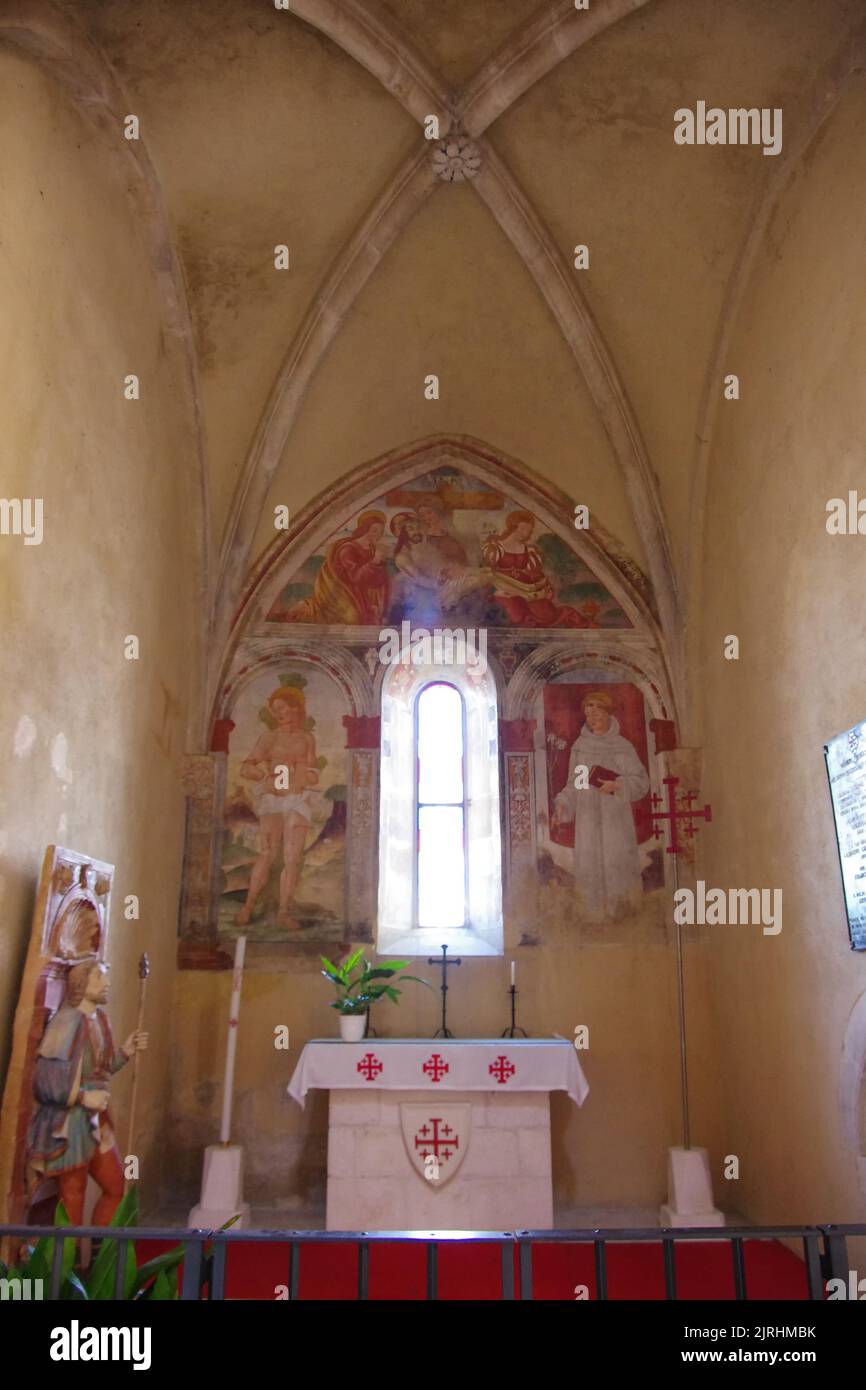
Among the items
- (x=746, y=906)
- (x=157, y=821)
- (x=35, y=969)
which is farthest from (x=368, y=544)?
(x=35, y=969)

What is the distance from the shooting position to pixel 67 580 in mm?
6031

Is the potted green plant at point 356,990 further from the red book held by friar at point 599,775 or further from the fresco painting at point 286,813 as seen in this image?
the red book held by friar at point 599,775

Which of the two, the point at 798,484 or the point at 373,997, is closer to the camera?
the point at 798,484

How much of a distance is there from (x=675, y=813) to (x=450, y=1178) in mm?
3261

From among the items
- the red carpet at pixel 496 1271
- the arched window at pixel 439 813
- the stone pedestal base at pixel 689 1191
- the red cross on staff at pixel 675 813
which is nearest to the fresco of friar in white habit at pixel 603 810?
the red cross on staff at pixel 675 813

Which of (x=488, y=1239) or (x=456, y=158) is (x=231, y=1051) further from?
(x=456, y=158)

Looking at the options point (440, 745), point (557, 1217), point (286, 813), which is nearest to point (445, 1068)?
point (557, 1217)

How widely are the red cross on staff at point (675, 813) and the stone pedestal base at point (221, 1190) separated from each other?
13.5ft

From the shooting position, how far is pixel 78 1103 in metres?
5.09

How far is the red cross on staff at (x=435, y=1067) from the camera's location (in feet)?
24.4

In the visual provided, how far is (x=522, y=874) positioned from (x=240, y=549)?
12.3 ft

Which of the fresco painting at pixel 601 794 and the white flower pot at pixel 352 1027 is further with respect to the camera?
the fresco painting at pixel 601 794

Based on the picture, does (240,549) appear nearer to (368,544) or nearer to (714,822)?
(368,544)

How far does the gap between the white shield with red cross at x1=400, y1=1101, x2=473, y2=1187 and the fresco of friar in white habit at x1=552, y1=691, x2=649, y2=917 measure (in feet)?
7.23
